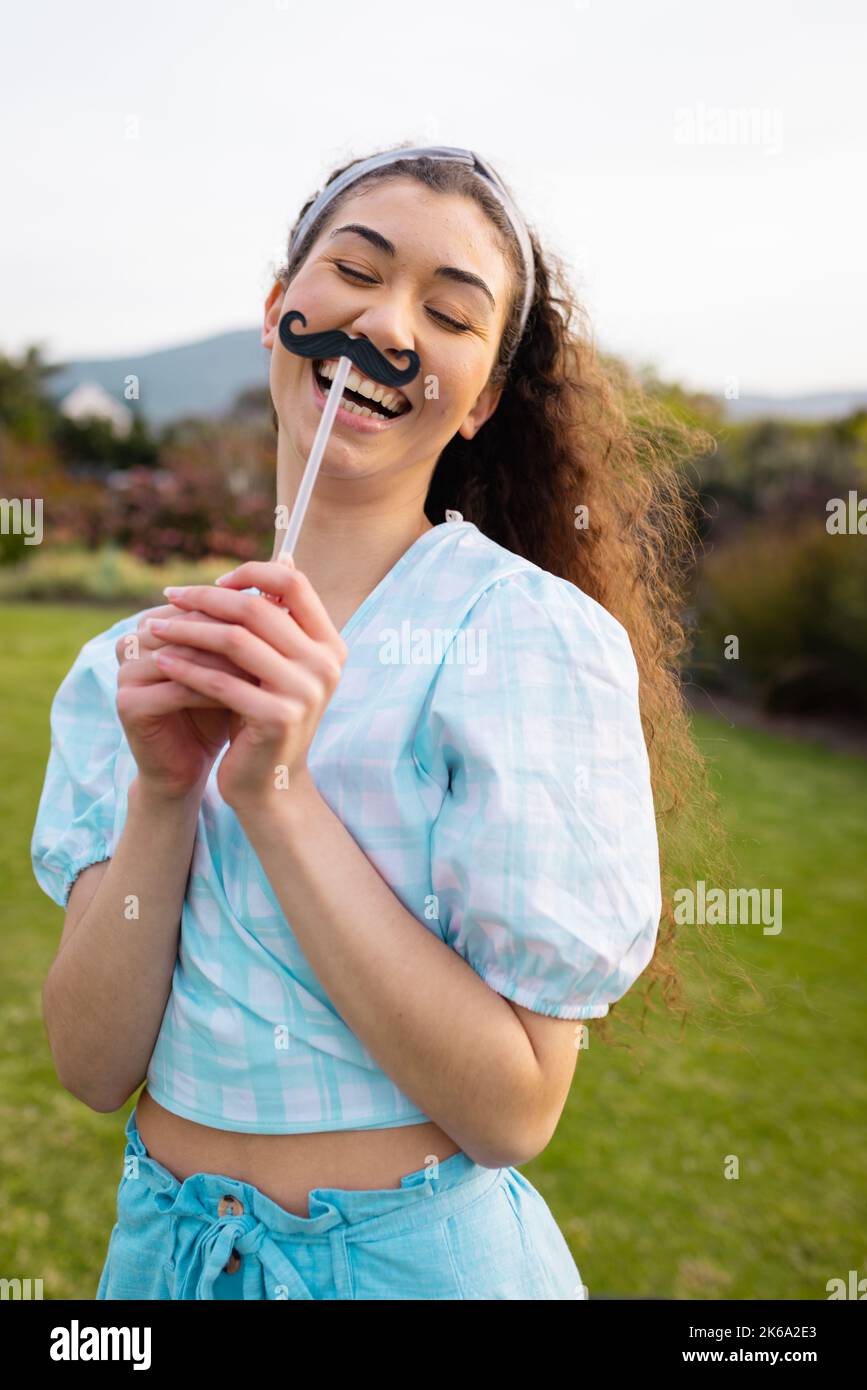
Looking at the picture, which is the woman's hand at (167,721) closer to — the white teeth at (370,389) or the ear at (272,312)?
the white teeth at (370,389)

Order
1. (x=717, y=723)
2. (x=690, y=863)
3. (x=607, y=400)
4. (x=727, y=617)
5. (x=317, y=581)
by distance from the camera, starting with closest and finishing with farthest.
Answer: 1. (x=317, y=581)
2. (x=607, y=400)
3. (x=690, y=863)
4. (x=717, y=723)
5. (x=727, y=617)

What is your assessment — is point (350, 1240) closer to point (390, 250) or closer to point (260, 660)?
point (260, 660)

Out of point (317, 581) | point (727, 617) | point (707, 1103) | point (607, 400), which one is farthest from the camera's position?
point (727, 617)

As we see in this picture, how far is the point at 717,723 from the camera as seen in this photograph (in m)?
10.6

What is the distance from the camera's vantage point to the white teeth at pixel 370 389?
4.45 feet

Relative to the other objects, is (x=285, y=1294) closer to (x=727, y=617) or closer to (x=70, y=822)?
(x=70, y=822)

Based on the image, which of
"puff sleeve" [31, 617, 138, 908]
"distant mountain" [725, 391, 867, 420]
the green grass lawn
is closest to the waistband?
"puff sleeve" [31, 617, 138, 908]

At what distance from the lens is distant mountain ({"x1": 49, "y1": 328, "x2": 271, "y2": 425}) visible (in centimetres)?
3058

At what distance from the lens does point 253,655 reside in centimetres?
Answer: 104

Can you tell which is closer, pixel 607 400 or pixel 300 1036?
pixel 300 1036

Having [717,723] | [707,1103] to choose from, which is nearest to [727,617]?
[717,723]

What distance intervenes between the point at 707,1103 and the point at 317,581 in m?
3.81

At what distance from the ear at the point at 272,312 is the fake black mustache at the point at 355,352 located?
9.1 inches

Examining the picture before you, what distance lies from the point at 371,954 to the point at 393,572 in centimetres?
49
